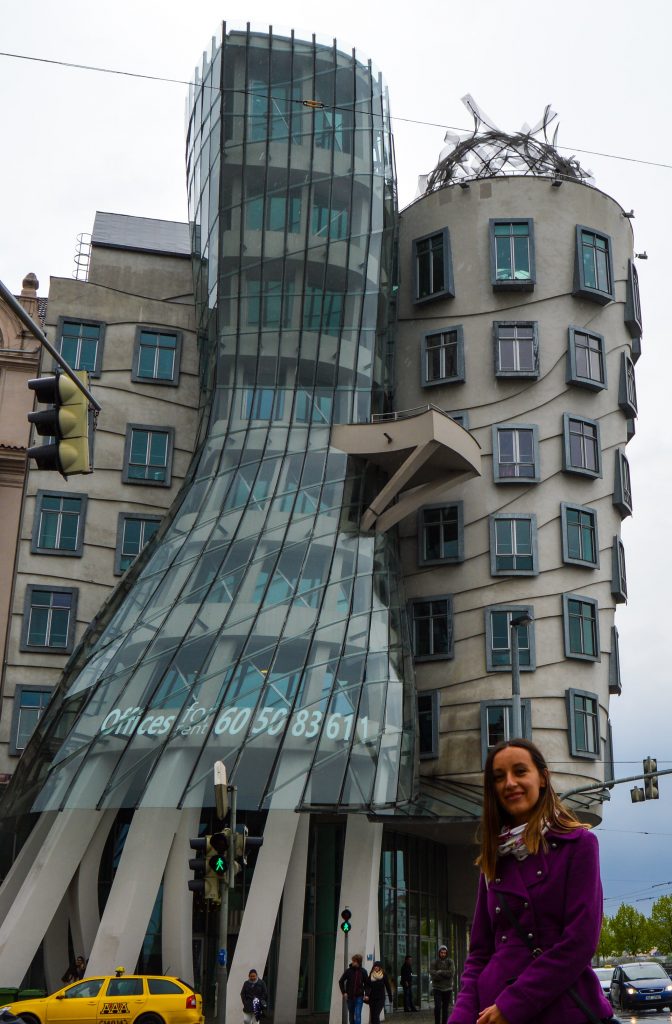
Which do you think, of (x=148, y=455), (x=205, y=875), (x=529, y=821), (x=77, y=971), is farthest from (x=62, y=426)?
(x=148, y=455)

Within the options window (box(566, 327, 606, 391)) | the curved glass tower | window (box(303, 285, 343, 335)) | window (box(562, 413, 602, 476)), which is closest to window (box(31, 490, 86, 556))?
the curved glass tower

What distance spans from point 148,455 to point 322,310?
714cm

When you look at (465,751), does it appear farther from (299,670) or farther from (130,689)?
(130,689)

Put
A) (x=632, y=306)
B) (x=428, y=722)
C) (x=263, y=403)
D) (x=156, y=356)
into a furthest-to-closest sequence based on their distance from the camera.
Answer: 1. (x=156, y=356)
2. (x=632, y=306)
3. (x=263, y=403)
4. (x=428, y=722)

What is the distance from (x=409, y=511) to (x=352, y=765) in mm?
8976

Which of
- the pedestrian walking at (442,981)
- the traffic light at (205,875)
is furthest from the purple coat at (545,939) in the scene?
the pedestrian walking at (442,981)

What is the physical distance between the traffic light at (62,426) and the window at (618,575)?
26.5 m

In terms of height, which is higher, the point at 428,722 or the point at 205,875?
the point at 428,722

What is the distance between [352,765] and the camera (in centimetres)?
2738

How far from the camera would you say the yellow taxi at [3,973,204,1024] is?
67.6 feet

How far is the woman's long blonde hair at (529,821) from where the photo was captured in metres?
3.88

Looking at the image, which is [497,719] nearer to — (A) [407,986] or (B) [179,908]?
(A) [407,986]

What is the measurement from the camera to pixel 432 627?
34.9 meters

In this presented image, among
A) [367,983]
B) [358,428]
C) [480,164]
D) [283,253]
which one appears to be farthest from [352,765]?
[480,164]
